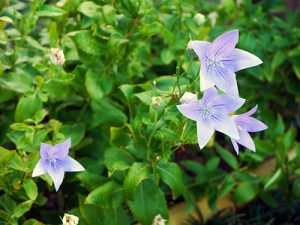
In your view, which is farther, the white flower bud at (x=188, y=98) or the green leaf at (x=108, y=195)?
the green leaf at (x=108, y=195)

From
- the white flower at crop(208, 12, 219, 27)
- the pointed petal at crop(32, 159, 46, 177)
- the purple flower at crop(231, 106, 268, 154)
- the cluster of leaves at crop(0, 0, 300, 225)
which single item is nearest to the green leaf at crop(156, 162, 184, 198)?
the cluster of leaves at crop(0, 0, 300, 225)

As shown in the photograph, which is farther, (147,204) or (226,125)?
(147,204)

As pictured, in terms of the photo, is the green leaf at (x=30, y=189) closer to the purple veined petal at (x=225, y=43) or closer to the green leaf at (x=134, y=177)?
the green leaf at (x=134, y=177)

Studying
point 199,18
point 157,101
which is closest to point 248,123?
point 157,101

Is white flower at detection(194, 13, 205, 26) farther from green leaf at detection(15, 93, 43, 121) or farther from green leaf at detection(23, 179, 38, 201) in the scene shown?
green leaf at detection(23, 179, 38, 201)

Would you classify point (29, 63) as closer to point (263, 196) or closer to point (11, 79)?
point (11, 79)

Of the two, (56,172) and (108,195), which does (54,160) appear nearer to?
(56,172)

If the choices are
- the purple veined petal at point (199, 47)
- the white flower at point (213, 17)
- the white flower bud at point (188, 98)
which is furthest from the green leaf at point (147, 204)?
the white flower at point (213, 17)

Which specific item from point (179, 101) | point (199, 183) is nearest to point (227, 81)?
point (179, 101)
